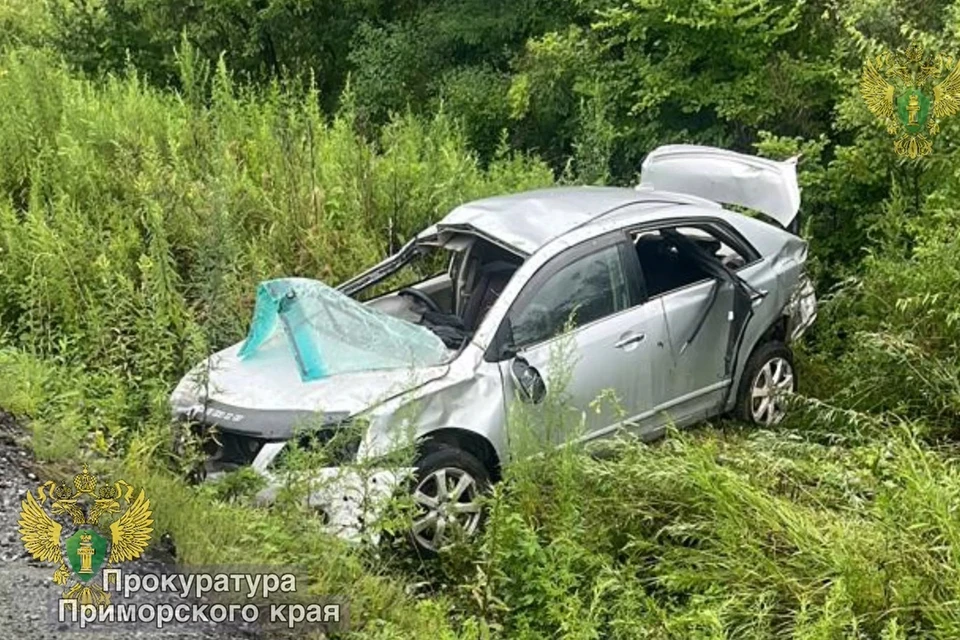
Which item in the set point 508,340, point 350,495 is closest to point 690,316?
point 508,340

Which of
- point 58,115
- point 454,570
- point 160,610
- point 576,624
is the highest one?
point 58,115

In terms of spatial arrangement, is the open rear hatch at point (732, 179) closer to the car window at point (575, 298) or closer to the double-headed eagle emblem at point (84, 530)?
the car window at point (575, 298)

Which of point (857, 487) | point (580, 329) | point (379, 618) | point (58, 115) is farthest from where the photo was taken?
point (58, 115)

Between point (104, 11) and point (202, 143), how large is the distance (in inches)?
250

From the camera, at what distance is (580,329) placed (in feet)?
15.8

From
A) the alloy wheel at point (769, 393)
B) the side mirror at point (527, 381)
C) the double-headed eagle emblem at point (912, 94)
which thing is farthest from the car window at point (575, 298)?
the double-headed eagle emblem at point (912, 94)

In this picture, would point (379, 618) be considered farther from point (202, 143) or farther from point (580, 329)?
point (202, 143)

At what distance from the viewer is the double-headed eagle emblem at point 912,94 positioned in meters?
6.39

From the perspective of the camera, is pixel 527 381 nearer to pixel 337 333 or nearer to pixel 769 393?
pixel 337 333

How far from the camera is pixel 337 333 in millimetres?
4586

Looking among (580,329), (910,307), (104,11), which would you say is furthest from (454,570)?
(104,11)

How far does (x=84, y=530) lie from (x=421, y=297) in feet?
8.21

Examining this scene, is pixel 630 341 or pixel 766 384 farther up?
pixel 630 341

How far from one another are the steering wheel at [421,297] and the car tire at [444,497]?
Result: 108cm
